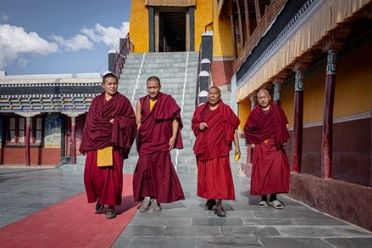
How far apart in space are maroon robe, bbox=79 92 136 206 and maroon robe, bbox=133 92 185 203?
298 millimetres

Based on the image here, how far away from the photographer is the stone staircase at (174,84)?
9.75 m

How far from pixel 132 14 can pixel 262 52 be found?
425 inches

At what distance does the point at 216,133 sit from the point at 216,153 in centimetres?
25

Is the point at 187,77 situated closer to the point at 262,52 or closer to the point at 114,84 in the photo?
the point at 262,52

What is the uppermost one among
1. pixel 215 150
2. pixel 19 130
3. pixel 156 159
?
pixel 215 150

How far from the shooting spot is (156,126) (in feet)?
15.3

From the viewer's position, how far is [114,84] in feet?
14.6

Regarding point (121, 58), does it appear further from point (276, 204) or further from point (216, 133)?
point (276, 204)

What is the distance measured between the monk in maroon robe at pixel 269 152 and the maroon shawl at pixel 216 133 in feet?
1.87

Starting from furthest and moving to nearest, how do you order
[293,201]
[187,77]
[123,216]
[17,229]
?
[187,77] < [293,201] < [123,216] < [17,229]

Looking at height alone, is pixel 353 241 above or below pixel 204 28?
below

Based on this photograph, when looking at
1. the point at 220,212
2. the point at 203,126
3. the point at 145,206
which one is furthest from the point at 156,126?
the point at 220,212

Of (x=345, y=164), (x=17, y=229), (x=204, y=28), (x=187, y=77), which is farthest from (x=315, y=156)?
(x=204, y=28)

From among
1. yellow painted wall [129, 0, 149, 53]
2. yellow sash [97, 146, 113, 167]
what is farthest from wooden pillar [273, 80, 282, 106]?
yellow painted wall [129, 0, 149, 53]
